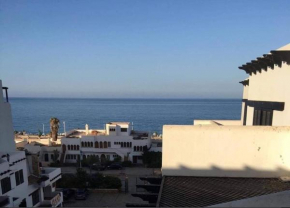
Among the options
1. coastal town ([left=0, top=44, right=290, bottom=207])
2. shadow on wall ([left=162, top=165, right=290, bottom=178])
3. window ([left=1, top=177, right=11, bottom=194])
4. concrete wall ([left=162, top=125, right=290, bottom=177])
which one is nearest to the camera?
coastal town ([left=0, top=44, right=290, bottom=207])

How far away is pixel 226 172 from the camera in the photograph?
8.95 m

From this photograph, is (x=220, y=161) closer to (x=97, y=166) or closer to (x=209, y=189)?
(x=209, y=189)

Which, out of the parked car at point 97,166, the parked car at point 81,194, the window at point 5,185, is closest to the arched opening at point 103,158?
the parked car at point 97,166

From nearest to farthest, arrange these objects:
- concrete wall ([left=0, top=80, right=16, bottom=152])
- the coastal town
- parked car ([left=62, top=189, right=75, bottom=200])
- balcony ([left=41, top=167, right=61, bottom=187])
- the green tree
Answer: the coastal town
concrete wall ([left=0, top=80, right=16, bottom=152])
balcony ([left=41, top=167, right=61, bottom=187])
parked car ([left=62, top=189, right=75, bottom=200])
the green tree

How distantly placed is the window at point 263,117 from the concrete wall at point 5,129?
1617cm

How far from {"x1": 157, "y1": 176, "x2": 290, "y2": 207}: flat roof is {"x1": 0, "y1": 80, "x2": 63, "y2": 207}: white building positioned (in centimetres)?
785

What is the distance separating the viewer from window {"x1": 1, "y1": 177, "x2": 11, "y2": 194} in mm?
11262

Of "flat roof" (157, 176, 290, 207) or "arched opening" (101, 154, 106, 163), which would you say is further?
"arched opening" (101, 154, 106, 163)

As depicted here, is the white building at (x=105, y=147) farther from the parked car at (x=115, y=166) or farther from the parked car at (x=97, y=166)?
the parked car at (x=97, y=166)

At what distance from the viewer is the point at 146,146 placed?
37.9 m

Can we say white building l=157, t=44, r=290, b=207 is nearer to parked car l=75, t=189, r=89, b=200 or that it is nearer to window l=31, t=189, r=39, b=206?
window l=31, t=189, r=39, b=206

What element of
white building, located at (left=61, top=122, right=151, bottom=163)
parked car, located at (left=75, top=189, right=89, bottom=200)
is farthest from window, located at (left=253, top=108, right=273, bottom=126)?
white building, located at (left=61, top=122, right=151, bottom=163)

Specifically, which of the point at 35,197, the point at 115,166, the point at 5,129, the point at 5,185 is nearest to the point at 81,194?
the point at 115,166

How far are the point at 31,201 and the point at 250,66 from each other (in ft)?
53.3
